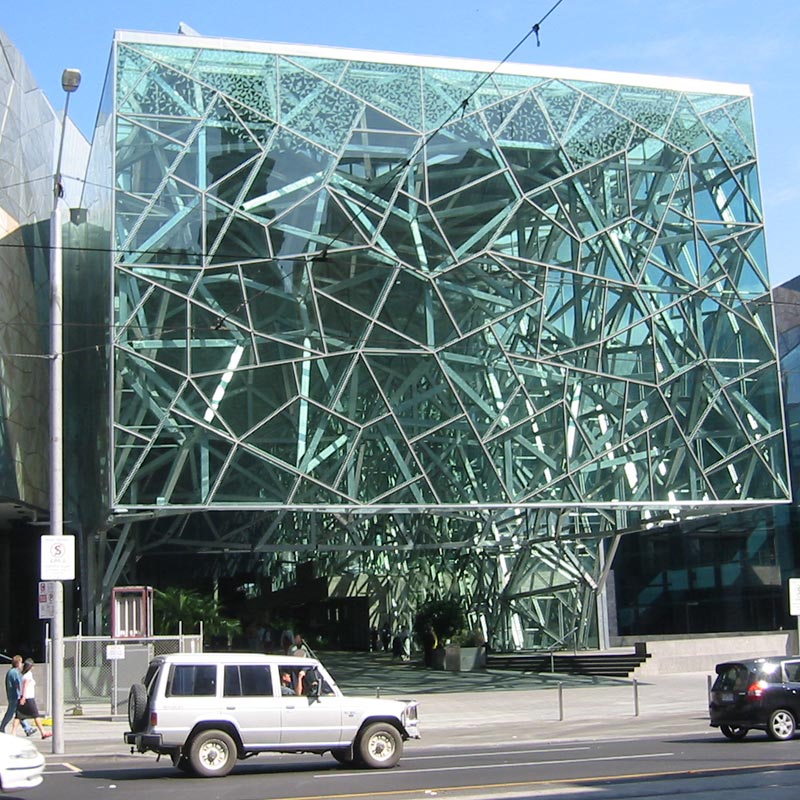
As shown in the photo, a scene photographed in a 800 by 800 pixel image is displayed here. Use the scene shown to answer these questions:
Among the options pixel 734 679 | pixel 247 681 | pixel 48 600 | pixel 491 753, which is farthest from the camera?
pixel 48 600

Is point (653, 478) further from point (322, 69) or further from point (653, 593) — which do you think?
point (653, 593)

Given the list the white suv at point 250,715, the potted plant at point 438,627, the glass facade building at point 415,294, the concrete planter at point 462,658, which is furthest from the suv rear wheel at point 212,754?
the potted plant at point 438,627

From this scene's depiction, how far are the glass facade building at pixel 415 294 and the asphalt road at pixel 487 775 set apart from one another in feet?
45.1

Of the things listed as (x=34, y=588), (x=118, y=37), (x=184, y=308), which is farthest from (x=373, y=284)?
(x=34, y=588)

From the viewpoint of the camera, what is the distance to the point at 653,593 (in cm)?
6391

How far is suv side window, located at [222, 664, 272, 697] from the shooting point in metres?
18.7

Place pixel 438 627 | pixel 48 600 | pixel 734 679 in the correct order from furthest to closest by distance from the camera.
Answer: pixel 438 627 → pixel 48 600 → pixel 734 679

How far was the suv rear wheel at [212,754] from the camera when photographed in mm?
18109

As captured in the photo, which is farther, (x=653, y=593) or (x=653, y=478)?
(x=653, y=593)

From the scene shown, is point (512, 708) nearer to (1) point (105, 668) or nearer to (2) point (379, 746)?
(1) point (105, 668)

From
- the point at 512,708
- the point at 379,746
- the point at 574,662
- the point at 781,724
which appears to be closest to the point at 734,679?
the point at 781,724

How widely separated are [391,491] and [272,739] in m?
17.2

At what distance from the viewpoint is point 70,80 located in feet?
68.6

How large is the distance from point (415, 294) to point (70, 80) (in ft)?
Result: 55.0
